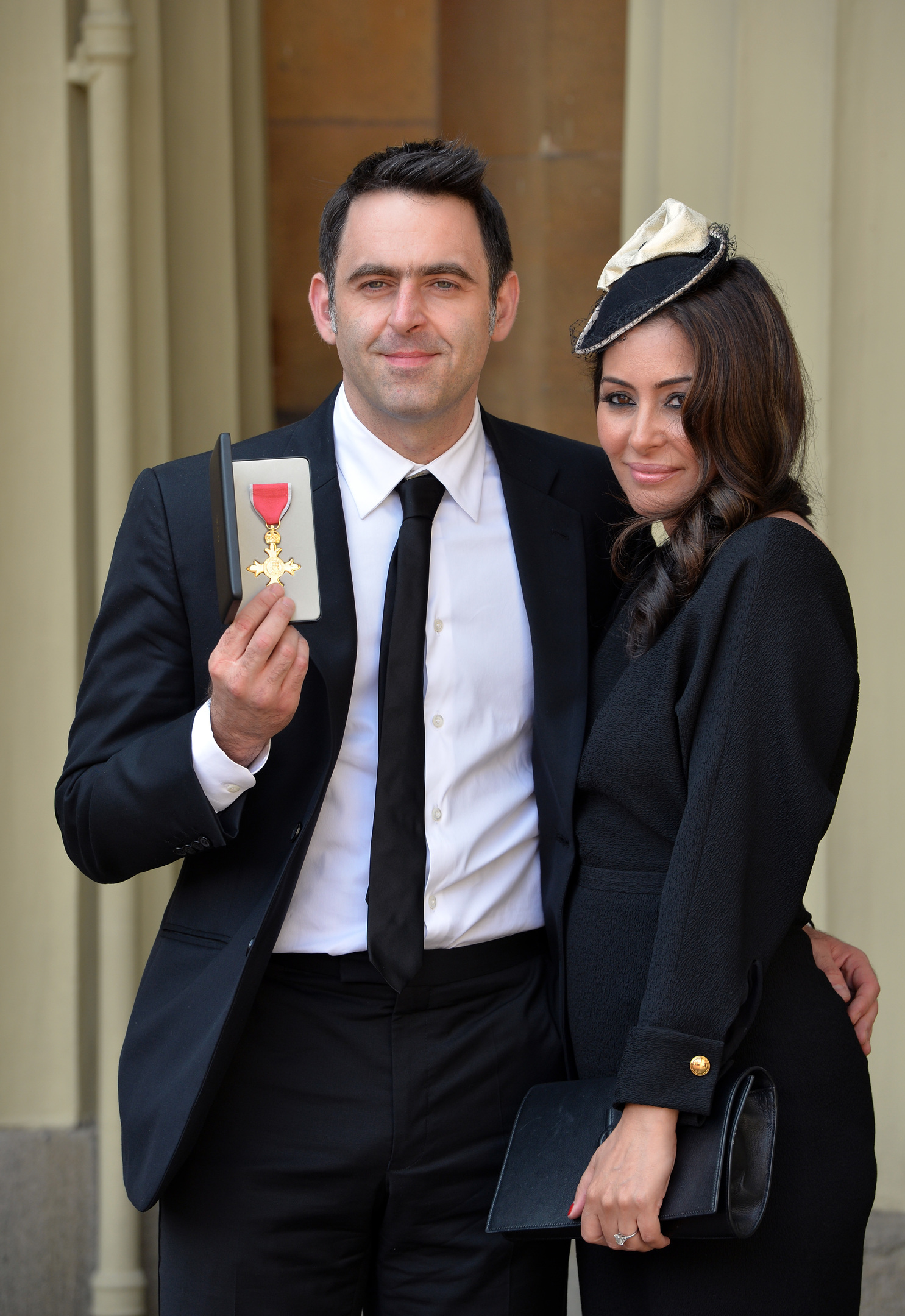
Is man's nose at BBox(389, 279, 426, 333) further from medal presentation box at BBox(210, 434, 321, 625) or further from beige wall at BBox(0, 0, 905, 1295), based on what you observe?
beige wall at BBox(0, 0, 905, 1295)

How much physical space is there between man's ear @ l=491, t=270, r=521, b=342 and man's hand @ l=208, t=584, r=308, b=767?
851mm

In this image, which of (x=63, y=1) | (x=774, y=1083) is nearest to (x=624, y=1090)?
(x=774, y=1083)

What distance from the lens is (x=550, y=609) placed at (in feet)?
7.13

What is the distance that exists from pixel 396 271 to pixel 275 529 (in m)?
0.62

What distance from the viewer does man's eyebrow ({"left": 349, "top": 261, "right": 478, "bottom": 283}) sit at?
6.89ft

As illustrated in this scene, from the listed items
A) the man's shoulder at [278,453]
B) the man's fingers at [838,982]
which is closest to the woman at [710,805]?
the man's fingers at [838,982]

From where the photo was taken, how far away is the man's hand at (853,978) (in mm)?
2021

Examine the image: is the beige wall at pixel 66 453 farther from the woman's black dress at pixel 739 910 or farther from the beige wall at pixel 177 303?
the woman's black dress at pixel 739 910

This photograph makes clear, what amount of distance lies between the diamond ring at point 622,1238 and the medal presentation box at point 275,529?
94cm

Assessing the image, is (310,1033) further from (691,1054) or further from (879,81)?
(879,81)

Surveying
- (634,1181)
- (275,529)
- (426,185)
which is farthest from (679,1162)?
(426,185)

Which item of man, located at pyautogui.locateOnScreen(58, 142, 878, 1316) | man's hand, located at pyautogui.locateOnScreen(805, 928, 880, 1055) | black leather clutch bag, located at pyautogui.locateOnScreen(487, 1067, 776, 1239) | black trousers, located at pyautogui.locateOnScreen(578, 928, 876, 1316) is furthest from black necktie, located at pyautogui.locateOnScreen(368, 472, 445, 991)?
man's hand, located at pyautogui.locateOnScreen(805, 928, 880, 1055)

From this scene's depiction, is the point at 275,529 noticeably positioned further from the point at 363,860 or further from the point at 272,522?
the point at 363,860

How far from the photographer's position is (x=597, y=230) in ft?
11.9
